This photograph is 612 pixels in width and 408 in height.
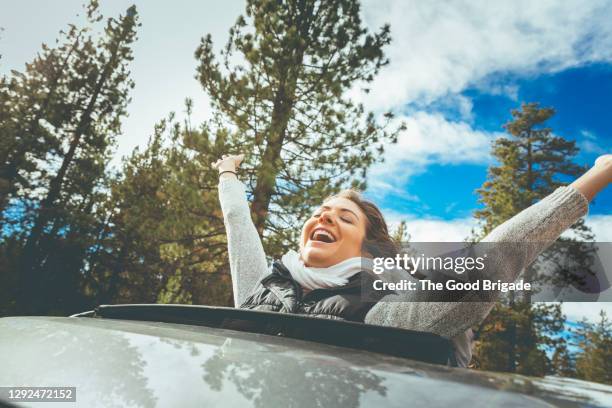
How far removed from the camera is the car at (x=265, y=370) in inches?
17.6

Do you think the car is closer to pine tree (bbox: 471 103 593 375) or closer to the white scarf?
the white scarf

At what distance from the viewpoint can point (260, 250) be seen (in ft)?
7.76

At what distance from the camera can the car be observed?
0.45 metres

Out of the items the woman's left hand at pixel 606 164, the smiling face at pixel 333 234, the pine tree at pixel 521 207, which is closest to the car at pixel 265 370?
the woman's left hand at pixel 606 164

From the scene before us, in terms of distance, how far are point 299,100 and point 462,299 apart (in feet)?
22.4

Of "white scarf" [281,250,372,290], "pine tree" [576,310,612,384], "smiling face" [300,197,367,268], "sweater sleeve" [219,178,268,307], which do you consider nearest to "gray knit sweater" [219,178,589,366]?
"white scarf" [281,250,372,290]

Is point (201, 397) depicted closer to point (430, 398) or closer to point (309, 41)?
point (430, 398)

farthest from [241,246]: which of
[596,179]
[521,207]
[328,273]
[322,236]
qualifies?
[521,207]

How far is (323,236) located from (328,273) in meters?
0.31

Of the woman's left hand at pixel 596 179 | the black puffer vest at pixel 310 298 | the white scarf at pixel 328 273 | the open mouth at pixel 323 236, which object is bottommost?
the black puffer vest at pixel 310 298

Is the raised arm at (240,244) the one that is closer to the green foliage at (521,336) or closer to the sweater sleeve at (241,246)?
the sweater sleeve at (241,246)

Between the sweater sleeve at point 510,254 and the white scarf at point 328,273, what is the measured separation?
1.63 feet

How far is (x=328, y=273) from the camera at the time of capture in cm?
173

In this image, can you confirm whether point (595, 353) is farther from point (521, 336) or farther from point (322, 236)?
point (322, 236)
